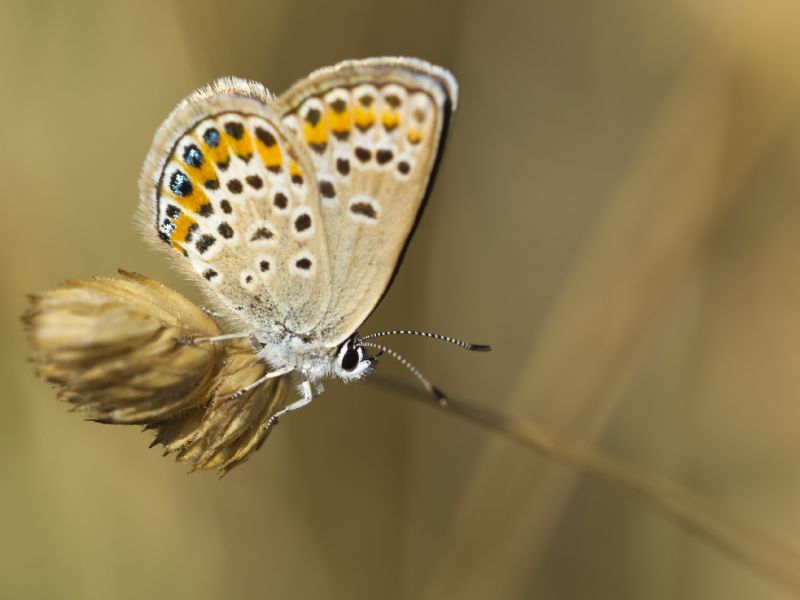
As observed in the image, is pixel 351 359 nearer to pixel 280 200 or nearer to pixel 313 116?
pixel 280 200

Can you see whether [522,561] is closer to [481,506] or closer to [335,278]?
[481,506]

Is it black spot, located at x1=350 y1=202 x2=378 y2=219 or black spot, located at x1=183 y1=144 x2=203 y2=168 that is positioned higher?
black spot, located at x1=183 y1=144 x2=203 y2=168

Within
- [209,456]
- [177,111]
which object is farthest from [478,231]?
[209,456]

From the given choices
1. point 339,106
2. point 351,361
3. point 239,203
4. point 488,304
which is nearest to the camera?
point 339,106

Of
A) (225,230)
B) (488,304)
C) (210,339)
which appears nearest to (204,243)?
(225,230)

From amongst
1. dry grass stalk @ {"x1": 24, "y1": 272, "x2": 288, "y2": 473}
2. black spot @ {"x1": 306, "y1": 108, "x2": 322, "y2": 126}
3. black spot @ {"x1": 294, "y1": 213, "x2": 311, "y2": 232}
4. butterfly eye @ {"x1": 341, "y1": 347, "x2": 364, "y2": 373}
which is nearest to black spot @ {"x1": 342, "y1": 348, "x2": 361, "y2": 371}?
butterfly eye @ {"x1": 341, "y1": 347, "x2": 364, "y2": 373}

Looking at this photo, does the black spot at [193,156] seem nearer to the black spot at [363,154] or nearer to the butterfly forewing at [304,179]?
the butterfly forewing at [304,179]

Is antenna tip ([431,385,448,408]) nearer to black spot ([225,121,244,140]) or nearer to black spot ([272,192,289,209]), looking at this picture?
black spot ([272,192,289,209])

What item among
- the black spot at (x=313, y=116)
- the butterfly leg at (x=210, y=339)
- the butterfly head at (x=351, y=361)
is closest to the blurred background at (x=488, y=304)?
the butterfly head at (x=351, y=361)
